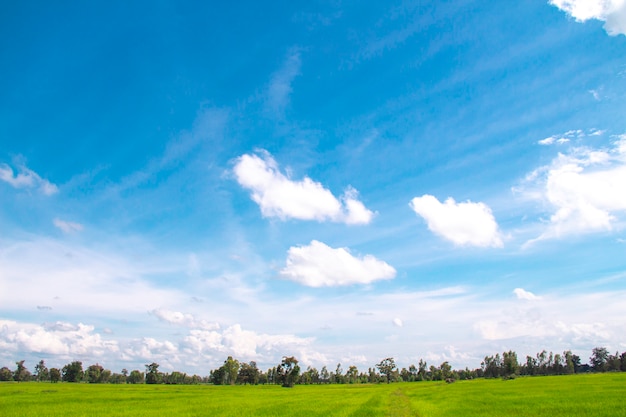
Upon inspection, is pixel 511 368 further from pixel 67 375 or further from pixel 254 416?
A: pixel 67 375

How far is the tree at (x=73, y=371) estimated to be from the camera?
164613 mm

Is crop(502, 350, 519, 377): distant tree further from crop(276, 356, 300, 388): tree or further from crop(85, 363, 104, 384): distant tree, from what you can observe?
crop(85, 363, 104, 384): distant tree

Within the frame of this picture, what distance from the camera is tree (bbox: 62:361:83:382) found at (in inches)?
6481

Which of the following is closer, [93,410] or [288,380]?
[93,410]

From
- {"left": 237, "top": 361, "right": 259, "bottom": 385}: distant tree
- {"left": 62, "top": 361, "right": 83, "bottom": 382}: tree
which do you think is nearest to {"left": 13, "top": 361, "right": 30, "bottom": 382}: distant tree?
{"left": 62, "top": 361, "right": 83, "bottom": 382}: tree

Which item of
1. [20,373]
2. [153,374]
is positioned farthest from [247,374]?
[20,373]

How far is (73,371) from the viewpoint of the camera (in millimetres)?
164875

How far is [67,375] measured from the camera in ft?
549

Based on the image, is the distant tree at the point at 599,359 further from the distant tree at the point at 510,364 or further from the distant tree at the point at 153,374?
the distant tree at the point at 153,374

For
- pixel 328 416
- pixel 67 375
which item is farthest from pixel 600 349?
pixel 67 375

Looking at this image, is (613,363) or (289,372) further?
(613,363)

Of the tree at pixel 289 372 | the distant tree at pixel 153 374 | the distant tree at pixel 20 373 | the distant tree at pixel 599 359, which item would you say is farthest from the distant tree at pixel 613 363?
the distant tree at pixel 20 373

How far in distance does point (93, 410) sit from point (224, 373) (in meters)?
138

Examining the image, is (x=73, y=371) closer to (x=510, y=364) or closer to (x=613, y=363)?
(x=510, y=364)
